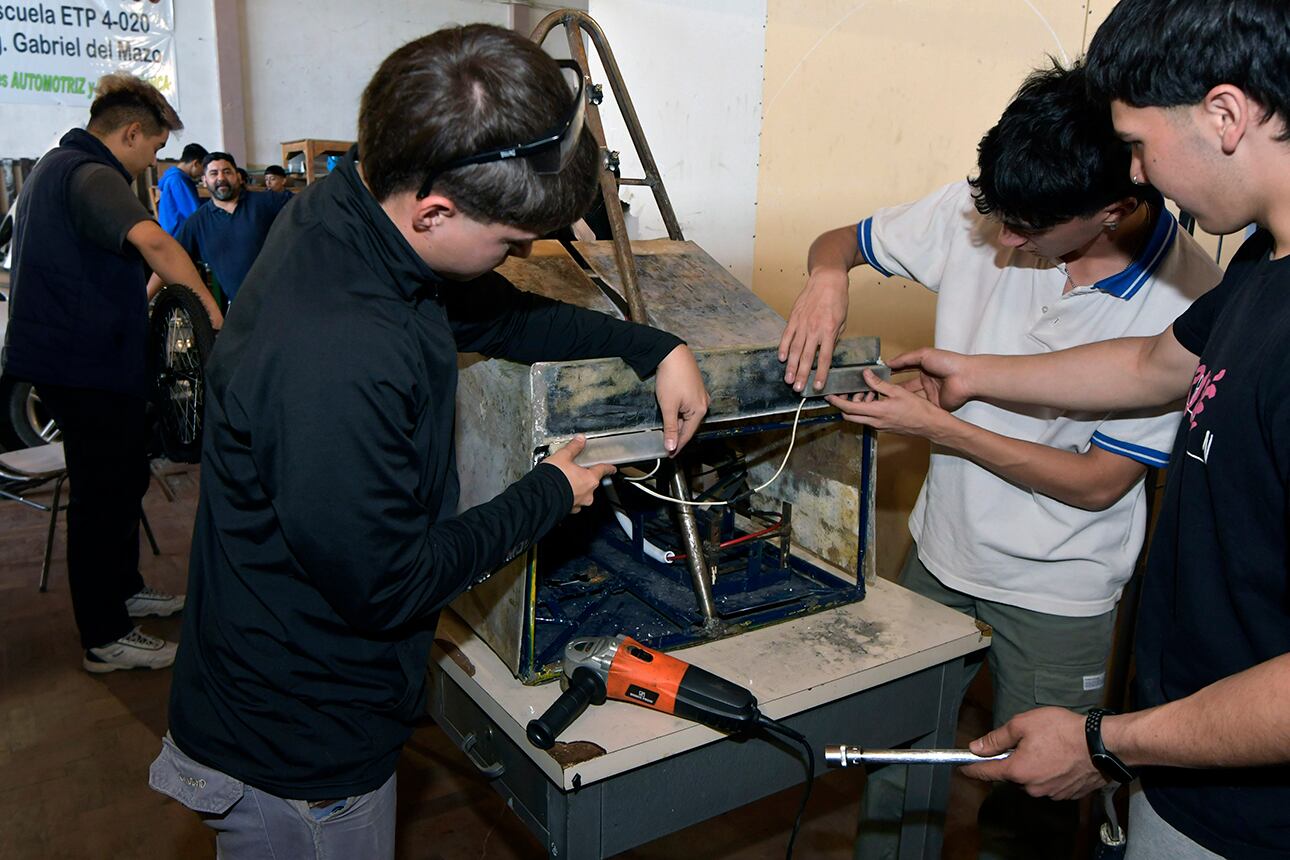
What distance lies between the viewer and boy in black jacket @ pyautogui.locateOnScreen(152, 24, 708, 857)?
2.51ft

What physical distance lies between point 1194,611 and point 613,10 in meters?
3.36

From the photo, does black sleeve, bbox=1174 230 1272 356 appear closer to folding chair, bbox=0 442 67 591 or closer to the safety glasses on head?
the safety glasses on head

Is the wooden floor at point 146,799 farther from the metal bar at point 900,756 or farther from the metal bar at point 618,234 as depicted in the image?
the metal bar at point 618,234

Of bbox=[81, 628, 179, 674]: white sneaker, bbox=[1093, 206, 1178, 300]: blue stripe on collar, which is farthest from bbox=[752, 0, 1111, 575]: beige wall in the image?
bbox=[81, 628, 179, 674]: white sneaker

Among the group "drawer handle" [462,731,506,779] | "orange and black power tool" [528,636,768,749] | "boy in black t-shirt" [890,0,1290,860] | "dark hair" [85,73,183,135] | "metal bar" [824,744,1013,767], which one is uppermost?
"dark hair" [85,73,183,135]

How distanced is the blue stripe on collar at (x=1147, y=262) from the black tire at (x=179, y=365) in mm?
1967

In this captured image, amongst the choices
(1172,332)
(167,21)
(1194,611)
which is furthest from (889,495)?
(167,21)

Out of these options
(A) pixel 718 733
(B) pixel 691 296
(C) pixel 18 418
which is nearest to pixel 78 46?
(C) pixel 18 418

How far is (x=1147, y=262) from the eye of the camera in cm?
120

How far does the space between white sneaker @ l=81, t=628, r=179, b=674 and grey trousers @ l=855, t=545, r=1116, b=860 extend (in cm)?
204

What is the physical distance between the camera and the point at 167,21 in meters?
5.06

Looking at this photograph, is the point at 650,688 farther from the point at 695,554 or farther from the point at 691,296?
the point at 691,296

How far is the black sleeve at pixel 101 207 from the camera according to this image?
2.21 metres

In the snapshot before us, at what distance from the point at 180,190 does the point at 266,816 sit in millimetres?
4596
